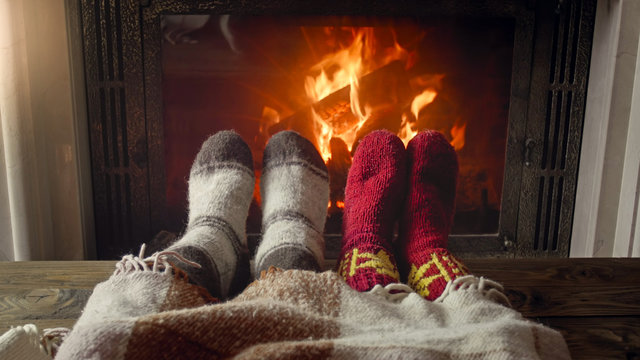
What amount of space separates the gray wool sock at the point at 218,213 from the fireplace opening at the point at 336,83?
0.34 meters

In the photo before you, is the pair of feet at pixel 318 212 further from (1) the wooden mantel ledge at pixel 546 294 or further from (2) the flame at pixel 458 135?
(2) the flame at pixel 458 135

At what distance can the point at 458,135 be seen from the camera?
1229 millimetres

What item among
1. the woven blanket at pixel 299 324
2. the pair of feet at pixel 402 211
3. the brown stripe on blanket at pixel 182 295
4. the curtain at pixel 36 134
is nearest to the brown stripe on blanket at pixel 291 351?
the woven blanket at pixel 299 324

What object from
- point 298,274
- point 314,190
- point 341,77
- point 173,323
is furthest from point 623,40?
point 173,323

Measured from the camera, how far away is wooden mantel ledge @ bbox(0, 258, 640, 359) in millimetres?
526

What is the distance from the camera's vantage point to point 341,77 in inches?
47.1

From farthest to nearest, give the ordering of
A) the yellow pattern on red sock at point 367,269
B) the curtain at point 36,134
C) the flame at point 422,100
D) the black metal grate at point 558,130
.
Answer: the flame at point 422,100 < the black metal grate at point 558,130 < the curtain at point 36,134 < the yellow pattern on red sock at point 367,269

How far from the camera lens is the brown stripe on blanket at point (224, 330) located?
34cm

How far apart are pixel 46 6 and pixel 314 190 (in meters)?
0.71

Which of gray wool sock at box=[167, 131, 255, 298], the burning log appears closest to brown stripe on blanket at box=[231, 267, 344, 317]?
gray wool sock at box=[167, 131, 255, 298]

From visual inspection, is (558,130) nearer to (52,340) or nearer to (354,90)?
(354,90)

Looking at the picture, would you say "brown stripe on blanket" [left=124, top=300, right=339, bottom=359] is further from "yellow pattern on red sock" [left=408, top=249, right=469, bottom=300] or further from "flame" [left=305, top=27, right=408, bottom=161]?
"flame" [left=305, top=27, right=408, bottom=161]

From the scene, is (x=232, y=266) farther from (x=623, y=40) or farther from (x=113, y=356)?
(x=623, y=40)

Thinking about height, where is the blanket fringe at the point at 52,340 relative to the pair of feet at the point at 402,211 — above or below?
below
